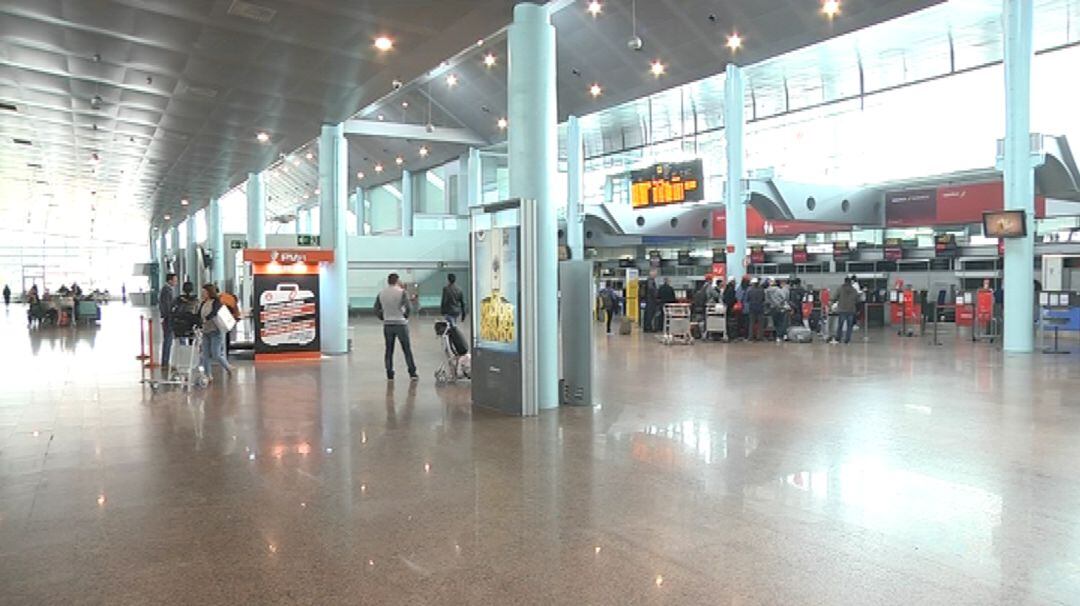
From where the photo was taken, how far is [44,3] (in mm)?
7734

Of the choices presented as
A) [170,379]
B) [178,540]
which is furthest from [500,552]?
[170,379]

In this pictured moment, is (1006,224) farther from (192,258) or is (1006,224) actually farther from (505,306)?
(192,258)

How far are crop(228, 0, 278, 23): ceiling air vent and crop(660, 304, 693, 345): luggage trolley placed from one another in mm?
10888

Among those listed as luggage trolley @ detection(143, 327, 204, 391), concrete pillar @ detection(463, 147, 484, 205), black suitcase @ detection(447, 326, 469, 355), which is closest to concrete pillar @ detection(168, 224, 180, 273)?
concrete pillar @ detection(463, 147, 484, 205)

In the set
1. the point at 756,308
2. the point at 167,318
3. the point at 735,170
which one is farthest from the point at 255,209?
the point at 756,308

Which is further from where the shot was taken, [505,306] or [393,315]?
[393,315]

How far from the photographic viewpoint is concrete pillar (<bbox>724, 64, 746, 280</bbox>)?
1838 centimetres

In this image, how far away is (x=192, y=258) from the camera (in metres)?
33.4

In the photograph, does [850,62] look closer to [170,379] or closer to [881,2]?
[881,2]

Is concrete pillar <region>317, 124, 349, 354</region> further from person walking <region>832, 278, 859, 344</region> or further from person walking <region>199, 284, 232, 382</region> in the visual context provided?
person walking <region>832, 278, 859, 344</region>

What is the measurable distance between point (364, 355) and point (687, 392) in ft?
24.3

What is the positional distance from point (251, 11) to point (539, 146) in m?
3.36

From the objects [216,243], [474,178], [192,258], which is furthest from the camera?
[192,258]

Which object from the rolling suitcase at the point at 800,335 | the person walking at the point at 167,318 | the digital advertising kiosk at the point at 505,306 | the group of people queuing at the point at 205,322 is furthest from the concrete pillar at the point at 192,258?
the digital advertising kiosk at the point at 505,306
